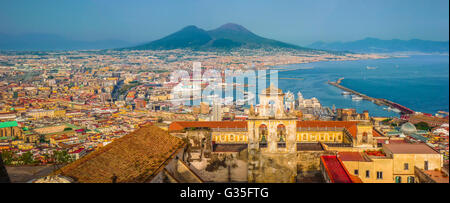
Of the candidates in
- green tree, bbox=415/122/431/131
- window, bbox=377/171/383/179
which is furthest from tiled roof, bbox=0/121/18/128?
green tree, bbox=415/122/431/131

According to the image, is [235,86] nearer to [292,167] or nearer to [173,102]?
[173,102]

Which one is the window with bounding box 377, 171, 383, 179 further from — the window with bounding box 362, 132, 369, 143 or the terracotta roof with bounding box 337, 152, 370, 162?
the window with bounding box 362, 132, 369, 143

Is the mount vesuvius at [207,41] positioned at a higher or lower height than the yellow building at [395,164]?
higher

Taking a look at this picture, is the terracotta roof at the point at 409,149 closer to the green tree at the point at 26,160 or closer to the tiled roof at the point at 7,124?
the green tree at the point at 26,160

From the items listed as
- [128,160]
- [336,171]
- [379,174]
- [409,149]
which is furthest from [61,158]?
[409,149]

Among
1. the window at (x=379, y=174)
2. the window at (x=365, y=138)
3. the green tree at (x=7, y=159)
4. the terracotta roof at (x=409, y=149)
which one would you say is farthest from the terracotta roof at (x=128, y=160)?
the window at (x=365, y=138)

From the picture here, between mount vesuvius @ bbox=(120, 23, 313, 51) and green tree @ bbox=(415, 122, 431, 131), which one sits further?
mount vesuvius @ bbox=(120, 23, 313, 51)

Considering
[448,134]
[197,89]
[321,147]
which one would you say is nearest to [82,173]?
[321,147]

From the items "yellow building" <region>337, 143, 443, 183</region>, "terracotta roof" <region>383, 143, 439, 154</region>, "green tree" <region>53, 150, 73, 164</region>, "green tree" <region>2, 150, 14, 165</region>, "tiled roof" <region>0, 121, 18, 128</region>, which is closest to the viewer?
"green tree" <region>2, 150, 14, 165</region>

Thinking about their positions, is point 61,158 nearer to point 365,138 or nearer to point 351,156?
point 351,156
